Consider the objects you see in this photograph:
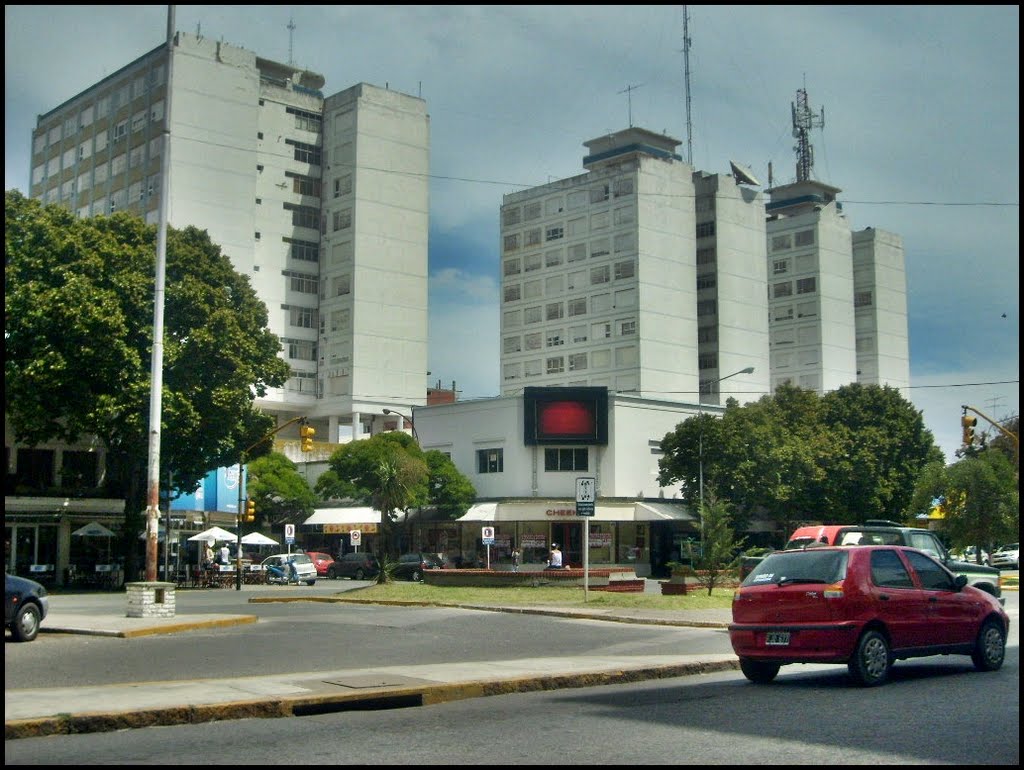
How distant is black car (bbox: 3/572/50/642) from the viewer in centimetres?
1800

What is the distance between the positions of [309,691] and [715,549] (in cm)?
2156

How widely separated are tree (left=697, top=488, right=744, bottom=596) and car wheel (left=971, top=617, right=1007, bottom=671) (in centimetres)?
1661

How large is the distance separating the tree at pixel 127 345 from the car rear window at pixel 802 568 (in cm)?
2791

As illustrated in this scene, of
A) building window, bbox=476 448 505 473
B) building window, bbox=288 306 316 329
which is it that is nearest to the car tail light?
building window, bbox=476 448 505 473

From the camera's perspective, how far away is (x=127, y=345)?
37406mm

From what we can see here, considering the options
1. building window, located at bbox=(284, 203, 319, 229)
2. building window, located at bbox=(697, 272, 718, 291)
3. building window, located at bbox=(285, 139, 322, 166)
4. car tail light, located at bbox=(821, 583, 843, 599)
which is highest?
building window, located at bbox=(285, 139, 322, 166)

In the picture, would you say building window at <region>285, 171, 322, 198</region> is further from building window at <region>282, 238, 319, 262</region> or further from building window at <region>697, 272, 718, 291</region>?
building window at <region>697, 272, 718, 291</region>

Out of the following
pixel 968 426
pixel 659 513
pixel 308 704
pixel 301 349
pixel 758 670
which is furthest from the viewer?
pixel 301 349

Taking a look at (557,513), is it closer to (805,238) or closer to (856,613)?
(856,613)

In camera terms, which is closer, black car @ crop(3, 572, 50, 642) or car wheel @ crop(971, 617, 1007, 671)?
car wheel @ crop(971, 617, 1007, 671)

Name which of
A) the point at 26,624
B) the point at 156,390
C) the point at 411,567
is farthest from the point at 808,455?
the point at 26,624

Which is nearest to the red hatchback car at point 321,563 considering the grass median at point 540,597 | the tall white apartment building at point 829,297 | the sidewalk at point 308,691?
the grass median at point 540,597

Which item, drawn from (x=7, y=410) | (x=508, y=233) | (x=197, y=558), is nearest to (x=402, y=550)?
(x=197, y=558)

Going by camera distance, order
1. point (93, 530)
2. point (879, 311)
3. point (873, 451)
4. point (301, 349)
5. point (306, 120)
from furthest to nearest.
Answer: point (879, 311) → point (306, 120) → point (301, 349) → point (873, 451) → point (93, 530)
